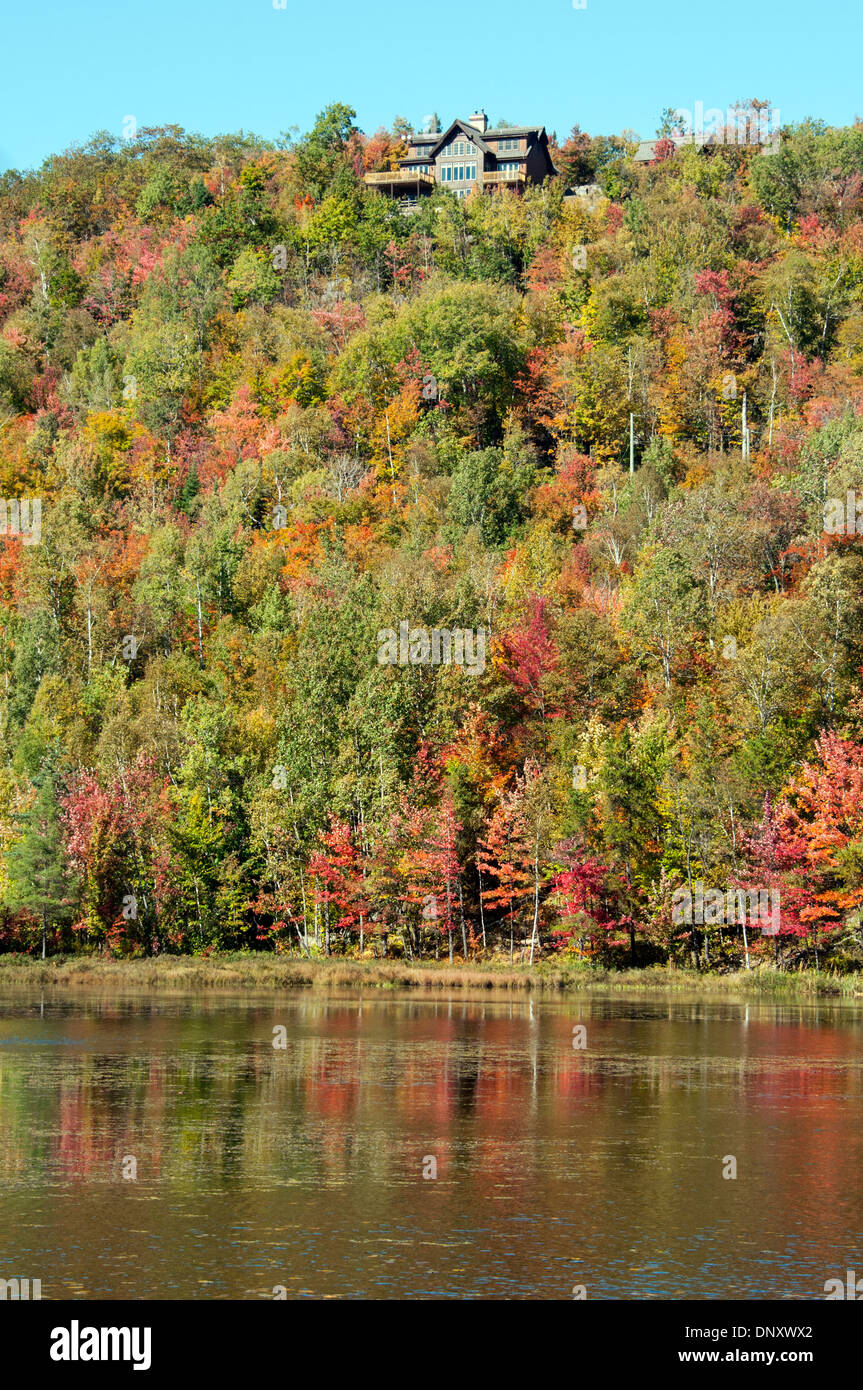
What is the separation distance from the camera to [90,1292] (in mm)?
23984

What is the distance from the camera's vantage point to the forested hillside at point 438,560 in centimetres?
7944

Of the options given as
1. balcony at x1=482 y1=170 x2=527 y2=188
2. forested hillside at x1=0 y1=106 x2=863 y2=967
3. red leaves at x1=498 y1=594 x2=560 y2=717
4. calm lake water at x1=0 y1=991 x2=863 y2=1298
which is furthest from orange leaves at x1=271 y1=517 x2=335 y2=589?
balcony at x1=482 y1=170 x2=527 y2=188

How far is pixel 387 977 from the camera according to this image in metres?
76.9

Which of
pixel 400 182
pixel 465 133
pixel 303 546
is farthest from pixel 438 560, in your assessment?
pixel 465 133

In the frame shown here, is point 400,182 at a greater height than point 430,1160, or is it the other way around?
point 400,182

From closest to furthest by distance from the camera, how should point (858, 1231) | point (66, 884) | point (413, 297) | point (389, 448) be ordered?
1. point (858, 1231)
2. point (66, 884)
3. point (389, 448)
4. point (413, 297)

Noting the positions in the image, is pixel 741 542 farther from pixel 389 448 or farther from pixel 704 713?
pixel 389 448

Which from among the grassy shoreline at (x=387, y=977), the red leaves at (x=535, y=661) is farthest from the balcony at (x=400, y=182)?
the grassy shoreline at (x=387, y=977)

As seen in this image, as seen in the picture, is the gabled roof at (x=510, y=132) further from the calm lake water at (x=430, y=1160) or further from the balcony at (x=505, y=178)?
the calm lake water at (x=430, y=1160)

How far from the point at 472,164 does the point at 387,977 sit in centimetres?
12495

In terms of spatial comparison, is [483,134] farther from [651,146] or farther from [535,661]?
[535,661]

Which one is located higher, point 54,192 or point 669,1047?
point 54,192

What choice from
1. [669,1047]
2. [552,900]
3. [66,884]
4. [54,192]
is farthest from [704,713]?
[54,192]

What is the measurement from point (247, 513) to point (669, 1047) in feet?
260
